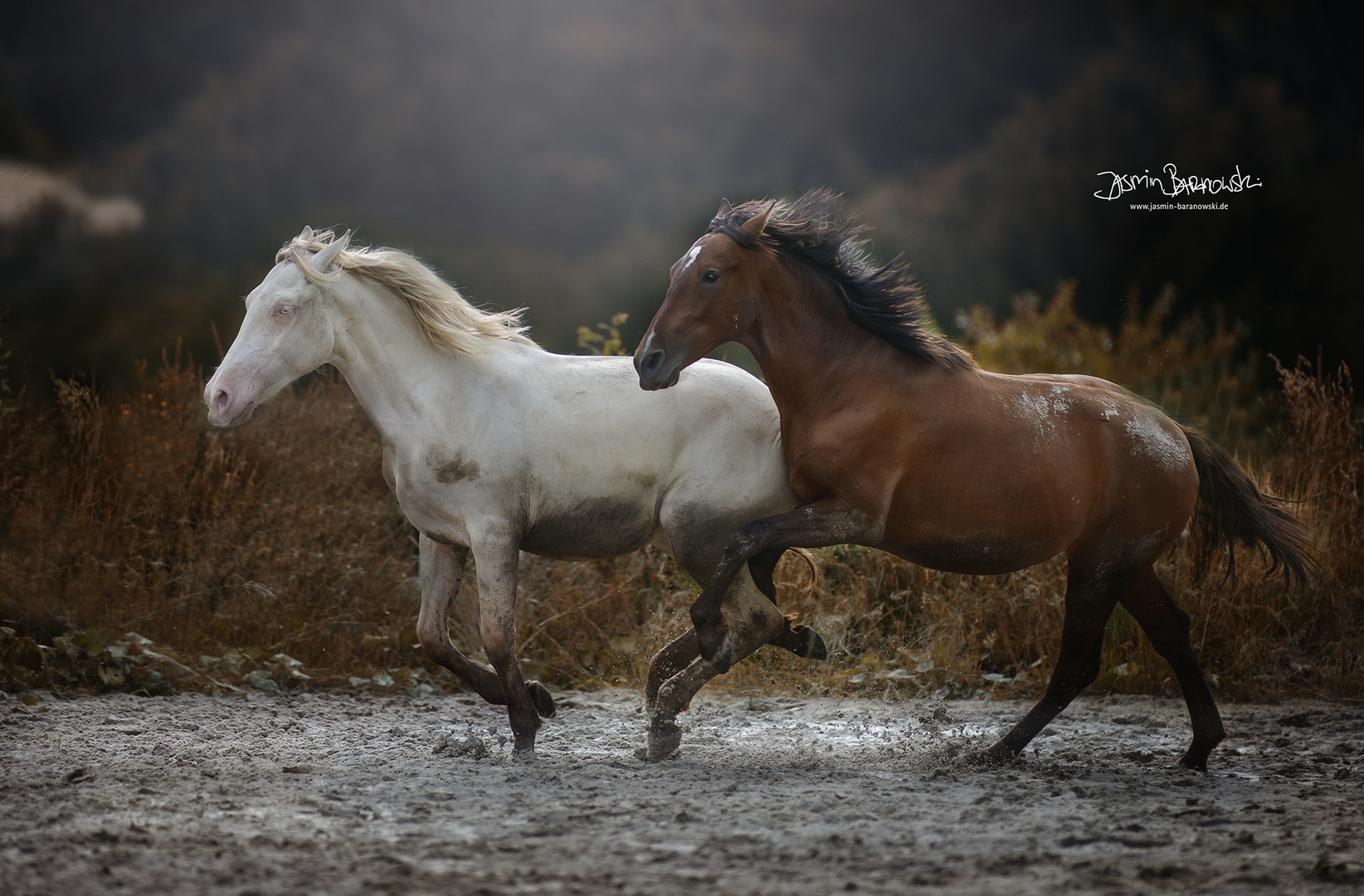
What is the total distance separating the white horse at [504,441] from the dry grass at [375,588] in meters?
1.89

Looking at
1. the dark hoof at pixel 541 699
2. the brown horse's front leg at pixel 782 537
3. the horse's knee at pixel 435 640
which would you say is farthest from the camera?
the dark hoof at pixel 541 699

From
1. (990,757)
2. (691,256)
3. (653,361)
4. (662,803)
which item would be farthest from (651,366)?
(990,757)

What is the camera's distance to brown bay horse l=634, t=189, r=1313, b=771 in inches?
161

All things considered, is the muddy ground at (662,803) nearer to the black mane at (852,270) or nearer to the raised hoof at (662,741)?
the raised hoof at (662,741)

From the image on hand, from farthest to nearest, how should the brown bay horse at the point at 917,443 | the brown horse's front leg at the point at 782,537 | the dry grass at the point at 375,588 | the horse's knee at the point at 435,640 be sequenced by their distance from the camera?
the dry grass at the point at 375,588, the horse's knee at the point at 435,640, the brown bay horse at the point at 917,443, the brown horse's front leg at the point at 782,537

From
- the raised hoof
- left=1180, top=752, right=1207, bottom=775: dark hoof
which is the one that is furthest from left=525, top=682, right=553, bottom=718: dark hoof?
left=1180, top=752, right=1207, bottom=775: dark hoof

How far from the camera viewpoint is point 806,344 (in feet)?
14.0

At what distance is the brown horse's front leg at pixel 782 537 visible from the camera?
396 centimetres

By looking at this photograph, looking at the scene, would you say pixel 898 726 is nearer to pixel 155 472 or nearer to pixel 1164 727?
pixel 1164 727

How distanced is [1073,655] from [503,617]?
234 cm

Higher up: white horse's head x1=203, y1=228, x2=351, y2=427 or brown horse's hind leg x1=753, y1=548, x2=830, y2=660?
white horse's head x1=203, y1=228, x2=351, y2=427

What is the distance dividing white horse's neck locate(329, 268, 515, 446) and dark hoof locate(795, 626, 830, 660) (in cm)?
174

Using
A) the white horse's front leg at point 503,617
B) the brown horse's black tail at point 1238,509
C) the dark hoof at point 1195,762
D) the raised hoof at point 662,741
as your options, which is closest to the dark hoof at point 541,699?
the white horse's front leg at point 503,617

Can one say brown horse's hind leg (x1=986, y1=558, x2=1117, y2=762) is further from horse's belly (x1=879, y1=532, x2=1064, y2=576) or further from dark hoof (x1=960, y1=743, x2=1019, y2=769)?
horse's belly (x1=879, y1=532, x2=1064, y2=576)
